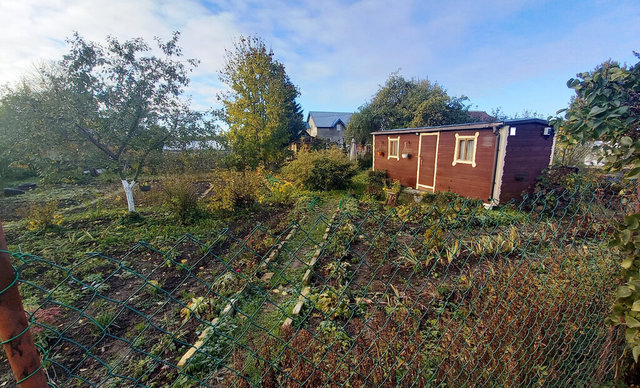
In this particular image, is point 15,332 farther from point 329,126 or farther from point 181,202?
point 329,126

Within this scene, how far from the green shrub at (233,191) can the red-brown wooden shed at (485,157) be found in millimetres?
5805

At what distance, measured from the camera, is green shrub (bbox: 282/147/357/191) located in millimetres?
10414

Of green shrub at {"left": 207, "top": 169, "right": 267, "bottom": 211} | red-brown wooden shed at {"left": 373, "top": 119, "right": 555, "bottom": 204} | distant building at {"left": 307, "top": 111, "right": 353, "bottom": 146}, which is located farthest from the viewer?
distant building at {"left": 307, "top": 111, "right": 353, "bottom": 146}

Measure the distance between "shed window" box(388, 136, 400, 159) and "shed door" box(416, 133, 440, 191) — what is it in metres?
1.34

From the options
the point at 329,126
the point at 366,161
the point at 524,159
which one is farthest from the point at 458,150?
the point at 329,126

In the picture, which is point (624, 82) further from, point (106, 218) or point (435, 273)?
point (106, 218)

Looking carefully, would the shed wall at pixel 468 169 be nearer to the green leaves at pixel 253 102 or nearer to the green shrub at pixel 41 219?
the green leaves at pixel 253 102

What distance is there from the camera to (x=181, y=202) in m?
6.14

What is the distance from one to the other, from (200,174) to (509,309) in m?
12.2

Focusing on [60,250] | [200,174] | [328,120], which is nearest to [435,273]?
[60,250]

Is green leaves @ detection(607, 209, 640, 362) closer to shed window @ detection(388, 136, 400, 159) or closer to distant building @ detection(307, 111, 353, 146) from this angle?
shed window @ detection(388, 136, 400, 159)

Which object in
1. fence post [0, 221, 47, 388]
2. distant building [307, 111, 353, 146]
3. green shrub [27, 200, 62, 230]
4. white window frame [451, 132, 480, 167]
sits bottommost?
green shrub [27, 200, 62, 230]

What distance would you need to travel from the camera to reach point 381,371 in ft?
5.30

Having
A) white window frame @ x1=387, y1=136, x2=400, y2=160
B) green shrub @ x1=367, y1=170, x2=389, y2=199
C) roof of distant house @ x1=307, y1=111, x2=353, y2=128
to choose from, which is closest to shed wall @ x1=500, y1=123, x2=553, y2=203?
green shrub @ x1=367, y1=170, x2=389, y2=199
